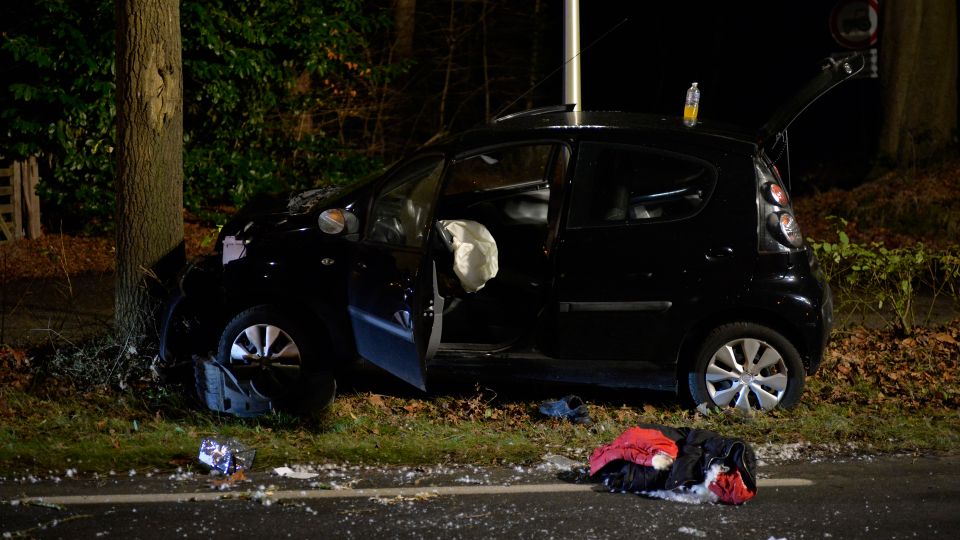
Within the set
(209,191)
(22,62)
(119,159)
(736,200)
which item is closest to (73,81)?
(22,62)

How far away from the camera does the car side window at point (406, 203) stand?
682 cm

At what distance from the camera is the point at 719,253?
22.1 ft

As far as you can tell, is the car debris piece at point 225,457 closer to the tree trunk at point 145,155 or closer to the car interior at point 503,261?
the car interior at point 503,261

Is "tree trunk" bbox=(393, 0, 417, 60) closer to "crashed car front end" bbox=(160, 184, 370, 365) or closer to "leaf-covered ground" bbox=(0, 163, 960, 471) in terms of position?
"leaf-covered ground" bbox=(0, 163, 960, 471)

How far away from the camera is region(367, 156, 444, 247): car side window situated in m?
6.82

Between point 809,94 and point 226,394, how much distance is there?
12.5 feet

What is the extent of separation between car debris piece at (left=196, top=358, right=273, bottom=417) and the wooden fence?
25.4ft

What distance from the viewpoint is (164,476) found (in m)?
6.00

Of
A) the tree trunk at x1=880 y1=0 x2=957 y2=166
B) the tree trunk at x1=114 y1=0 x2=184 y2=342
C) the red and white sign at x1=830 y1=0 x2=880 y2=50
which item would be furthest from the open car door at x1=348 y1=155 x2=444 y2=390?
the tree trunk at x1=880 y1=0 x2=957 y2=166

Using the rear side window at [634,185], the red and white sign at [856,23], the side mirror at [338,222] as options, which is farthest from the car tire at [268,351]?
the red and white sign at [856,23]

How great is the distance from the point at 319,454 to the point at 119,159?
2731mm

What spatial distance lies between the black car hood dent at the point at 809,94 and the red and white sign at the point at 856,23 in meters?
5.37

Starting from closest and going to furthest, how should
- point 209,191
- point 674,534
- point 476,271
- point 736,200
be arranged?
point 674,534
point 736,200
point 476,271
point 209,191

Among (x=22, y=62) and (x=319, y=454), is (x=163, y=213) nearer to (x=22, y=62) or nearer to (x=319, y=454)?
(x=319, y=454)
